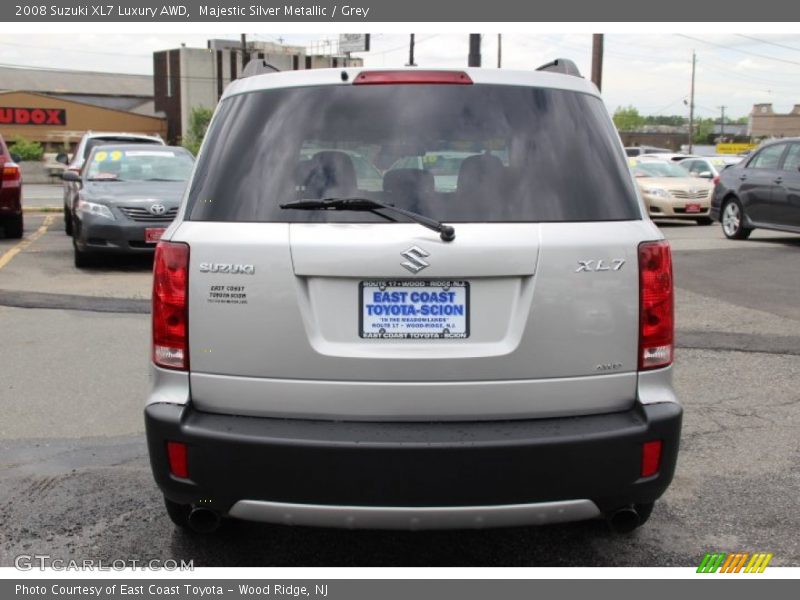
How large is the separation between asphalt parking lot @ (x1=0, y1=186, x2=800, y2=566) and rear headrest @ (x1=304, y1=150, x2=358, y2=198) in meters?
1.48

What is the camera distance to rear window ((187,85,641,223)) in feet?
10.3

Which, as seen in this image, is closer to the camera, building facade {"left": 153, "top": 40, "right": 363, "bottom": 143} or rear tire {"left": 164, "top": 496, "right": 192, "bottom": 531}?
rear tire {"left": 164, "top": 496, "right": 192, "bottom": 531}

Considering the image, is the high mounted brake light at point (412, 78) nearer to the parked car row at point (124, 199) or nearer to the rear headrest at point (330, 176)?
the rear headrest at point (330, 176)

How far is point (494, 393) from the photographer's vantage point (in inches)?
120

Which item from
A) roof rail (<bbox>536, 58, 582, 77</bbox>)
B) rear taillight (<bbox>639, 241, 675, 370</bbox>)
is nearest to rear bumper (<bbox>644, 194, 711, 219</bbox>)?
roof rail (<bbox>536, 58, 582, 77</bbox>)

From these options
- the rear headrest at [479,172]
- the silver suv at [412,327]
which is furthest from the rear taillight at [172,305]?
the rear headrest at [479,172]

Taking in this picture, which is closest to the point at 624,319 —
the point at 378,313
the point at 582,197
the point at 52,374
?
the point at 582,197

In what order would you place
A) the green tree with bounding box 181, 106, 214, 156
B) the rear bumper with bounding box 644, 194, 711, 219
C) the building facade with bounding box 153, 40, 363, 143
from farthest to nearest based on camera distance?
the building facade with bounding box 153, 40, 363, 143 → the green tree with bounding box 181, 106, 214, 156 → the rear bumper with bounding box 644, 194, 711, 219

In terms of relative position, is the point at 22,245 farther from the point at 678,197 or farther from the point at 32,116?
the point at 32,116

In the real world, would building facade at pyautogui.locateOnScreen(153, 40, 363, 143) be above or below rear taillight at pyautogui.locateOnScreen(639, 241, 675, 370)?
above

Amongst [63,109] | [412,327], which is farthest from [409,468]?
[63,109]

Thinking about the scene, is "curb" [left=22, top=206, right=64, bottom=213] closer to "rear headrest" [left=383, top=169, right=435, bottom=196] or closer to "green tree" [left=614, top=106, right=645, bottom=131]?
"rear headrest" [left=383, top=169, right=435, bottom=196]

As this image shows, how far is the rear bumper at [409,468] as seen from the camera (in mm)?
2963

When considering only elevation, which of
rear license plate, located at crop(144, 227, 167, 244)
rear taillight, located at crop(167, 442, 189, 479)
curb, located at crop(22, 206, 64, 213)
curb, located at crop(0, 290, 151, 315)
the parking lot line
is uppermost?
rear taillight, located at crop(167, 442, 189, 479)
